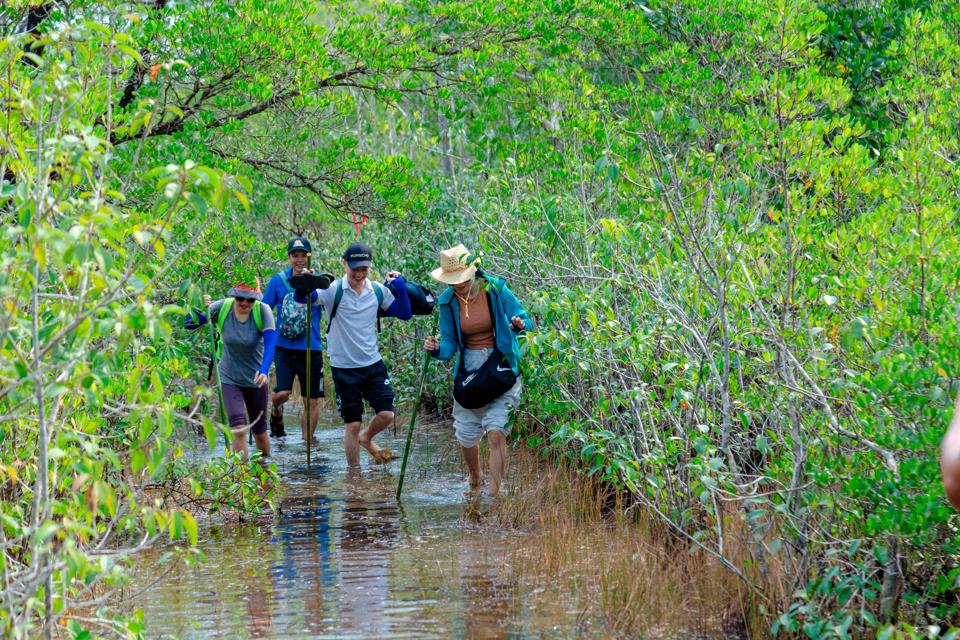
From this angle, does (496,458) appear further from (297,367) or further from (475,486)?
(297,367)

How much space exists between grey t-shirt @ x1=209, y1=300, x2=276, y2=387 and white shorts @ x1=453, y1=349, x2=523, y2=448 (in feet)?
6.56

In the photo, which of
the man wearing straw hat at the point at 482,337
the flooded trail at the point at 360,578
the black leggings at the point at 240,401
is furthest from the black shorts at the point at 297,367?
the man wearing straw hat at the point at 482,337

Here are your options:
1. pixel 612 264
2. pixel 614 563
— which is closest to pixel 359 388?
pixel 612 264

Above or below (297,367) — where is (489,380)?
above

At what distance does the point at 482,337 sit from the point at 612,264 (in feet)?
5.05

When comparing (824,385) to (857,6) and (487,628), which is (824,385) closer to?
(487,628)

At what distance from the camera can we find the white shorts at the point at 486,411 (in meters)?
8.66

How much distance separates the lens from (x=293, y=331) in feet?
37.5

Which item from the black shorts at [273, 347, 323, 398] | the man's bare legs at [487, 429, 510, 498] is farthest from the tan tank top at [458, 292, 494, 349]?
the black shorts at [273, 347, 323, 398]

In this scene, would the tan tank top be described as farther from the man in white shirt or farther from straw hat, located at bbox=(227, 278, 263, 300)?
straw hat, located at bbox=(227, 278, 263, 300)

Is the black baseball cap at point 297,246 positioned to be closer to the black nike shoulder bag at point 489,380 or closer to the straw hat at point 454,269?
the straw hat at point 454,269

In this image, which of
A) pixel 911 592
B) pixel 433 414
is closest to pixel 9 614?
pixel 911 592

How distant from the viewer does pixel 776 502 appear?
520cm

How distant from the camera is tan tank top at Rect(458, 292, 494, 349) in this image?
8.63 meters
